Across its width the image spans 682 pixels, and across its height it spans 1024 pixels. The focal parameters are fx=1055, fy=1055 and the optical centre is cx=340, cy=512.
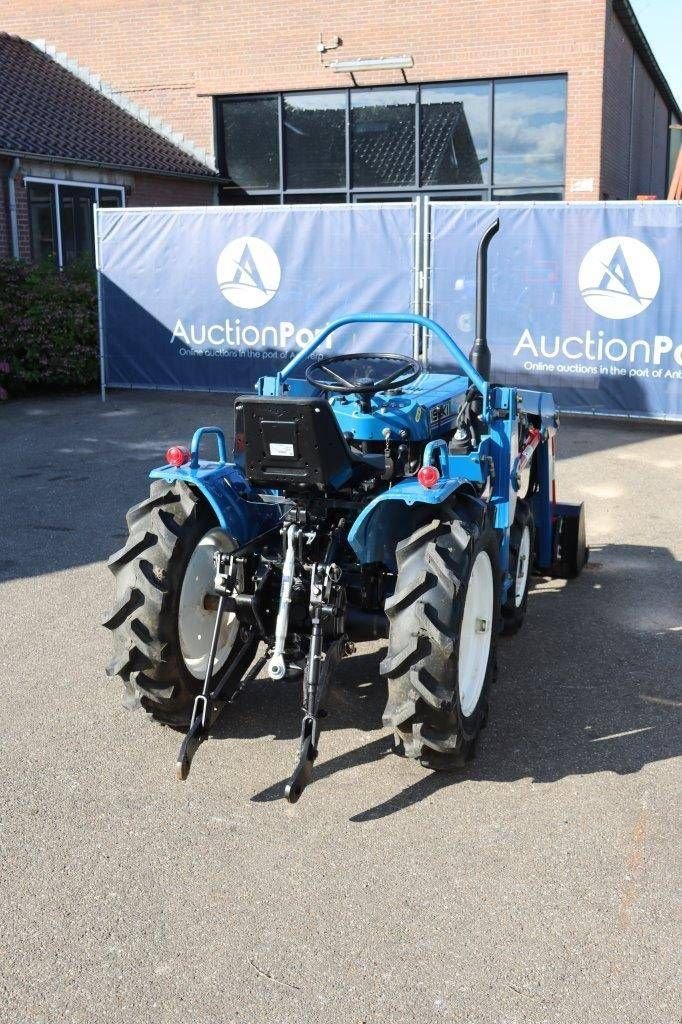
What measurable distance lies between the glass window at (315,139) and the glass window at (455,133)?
4.98 feet

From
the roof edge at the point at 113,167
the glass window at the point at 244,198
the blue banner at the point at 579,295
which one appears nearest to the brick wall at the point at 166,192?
the roof edge at the point at 113,167

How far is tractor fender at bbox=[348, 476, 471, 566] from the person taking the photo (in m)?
3.84

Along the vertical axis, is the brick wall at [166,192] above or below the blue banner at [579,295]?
above

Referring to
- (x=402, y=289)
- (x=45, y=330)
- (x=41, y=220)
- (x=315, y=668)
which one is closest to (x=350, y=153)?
(x=41, y=220)

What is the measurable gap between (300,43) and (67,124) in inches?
168

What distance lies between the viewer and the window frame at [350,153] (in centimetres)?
1717

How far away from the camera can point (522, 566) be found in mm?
5488

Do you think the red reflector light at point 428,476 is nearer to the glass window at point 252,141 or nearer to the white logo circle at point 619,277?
the white logo circle at point 619,277

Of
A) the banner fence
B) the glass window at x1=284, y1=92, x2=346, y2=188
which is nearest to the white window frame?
the glass window at x1=284, y1=92, x2=346, y2=188

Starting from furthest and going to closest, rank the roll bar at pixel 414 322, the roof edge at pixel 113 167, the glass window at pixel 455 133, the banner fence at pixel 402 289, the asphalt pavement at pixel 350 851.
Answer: the glass window at pixel 455 133 < the roof edge at pixel 113 167 < the banner fence at pixel 402 289 < the roll bar at pixel 414 322 < the asphalt pavement at pixel 350 851

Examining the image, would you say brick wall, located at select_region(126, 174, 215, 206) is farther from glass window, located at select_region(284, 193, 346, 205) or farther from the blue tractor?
the blue tractor

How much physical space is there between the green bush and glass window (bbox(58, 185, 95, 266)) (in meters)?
3.02

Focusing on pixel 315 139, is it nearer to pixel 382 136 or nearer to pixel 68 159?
pixel 382 136

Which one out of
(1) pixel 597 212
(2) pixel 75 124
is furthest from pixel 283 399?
(2) pixel 75 124
